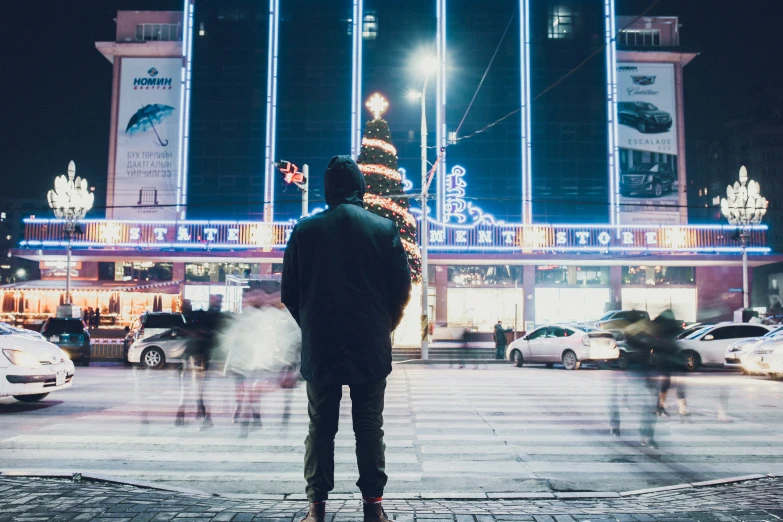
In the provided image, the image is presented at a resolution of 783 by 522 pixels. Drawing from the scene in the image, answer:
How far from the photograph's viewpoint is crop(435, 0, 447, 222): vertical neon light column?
131 feet

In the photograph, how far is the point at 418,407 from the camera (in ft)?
34.7

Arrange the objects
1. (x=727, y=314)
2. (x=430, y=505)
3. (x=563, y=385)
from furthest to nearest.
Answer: (x=727, y=314) → (x=563, y=385) → (x=430, y=505)

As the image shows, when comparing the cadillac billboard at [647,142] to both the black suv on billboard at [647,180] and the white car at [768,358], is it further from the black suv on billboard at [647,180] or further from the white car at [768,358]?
the white car at [768,358]

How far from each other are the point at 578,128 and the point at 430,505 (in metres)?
41.1

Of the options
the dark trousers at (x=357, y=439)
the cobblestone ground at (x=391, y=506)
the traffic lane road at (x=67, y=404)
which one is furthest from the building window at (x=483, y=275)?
the dark trousers at (x=357, y=439)

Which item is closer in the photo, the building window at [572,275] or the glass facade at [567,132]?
the building window at [572,275]

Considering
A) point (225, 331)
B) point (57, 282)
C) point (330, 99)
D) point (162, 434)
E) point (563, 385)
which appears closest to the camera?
point (162, 434)

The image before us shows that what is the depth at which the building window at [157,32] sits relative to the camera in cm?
4566

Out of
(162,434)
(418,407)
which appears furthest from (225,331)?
(418,407)

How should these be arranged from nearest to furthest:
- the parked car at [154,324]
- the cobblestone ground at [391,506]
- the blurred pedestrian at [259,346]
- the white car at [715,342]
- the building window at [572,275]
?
the cobblestone ground at [391,506] → the blurred pedestrian at [259,346] → the white car at [715,342] → the parked car at [154,324] → the building window at [572,275]

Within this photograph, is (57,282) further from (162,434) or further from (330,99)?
(162,434)

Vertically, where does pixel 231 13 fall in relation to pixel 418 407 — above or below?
above

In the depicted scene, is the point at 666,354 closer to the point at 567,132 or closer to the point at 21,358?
the point at 21,358

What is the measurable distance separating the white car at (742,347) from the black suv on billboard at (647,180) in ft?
80.8
